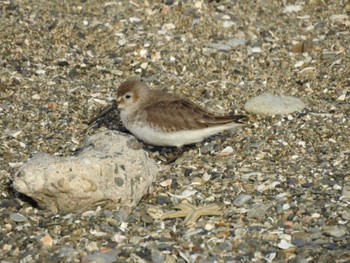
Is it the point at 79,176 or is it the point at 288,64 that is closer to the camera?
the point at 79,176

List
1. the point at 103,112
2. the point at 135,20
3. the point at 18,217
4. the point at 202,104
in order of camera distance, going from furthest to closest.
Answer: the point at 135,20 < the point at 202,104 < the point at 103,112 < the point at 18,217

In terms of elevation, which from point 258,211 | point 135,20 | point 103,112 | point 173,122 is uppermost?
point 135,20

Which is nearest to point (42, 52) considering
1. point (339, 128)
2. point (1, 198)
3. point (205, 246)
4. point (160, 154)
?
point (160, 154)

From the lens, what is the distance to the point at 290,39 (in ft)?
31.9

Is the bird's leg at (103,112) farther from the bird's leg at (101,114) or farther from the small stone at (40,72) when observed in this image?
the small stone at (40,72)

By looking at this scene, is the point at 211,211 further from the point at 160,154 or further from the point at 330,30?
the point at 330,30

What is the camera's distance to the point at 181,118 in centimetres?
712

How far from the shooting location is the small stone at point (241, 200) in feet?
20.7

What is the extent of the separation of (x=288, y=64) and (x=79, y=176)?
4.08 metres

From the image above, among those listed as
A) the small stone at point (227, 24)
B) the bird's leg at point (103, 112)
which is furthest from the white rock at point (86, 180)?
the small stone at point (227, 24)

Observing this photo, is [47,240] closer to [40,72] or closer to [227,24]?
[40,72]

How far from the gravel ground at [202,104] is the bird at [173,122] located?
0.27m

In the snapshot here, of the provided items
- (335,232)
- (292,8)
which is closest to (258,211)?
(335,232)

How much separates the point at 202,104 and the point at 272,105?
30.0 inches
